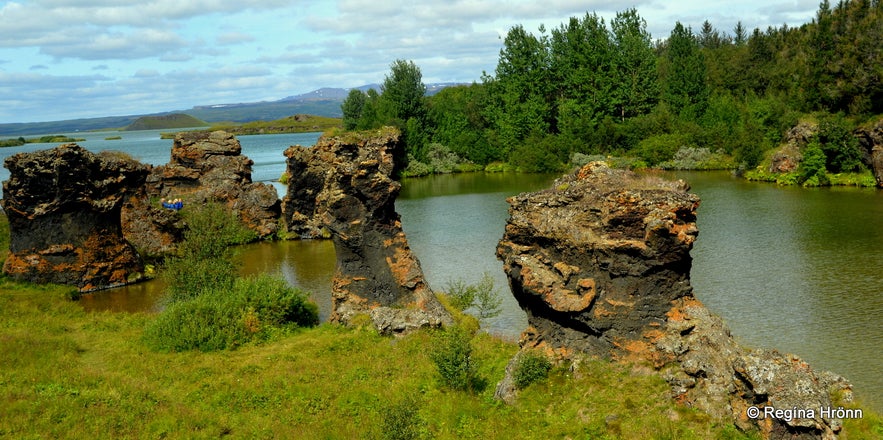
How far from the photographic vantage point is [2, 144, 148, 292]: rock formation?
131ft

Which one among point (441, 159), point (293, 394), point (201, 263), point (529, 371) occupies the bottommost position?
point (293, 394)

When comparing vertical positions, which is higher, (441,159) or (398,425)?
(441,159)

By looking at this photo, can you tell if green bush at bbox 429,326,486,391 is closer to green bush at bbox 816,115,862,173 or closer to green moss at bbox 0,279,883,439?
green moss at bbox 0,279,883,439

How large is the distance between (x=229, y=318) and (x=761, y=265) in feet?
90.3

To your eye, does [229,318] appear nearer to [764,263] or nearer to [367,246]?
[367,246]

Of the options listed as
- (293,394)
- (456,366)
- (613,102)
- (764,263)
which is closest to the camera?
(456,366)

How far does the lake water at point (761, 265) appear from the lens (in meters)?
26.3

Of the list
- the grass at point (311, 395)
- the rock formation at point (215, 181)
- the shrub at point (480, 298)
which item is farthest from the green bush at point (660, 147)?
the grass at point (311, 395)

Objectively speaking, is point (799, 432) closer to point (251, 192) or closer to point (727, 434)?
point (727, 434)

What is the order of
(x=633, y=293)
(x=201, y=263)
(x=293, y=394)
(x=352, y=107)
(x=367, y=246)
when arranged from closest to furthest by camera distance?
(x=633, y=293)
(x=293, y=394)
(x=367, y=246)
(x=201, y=263)
(x=352, y=107)

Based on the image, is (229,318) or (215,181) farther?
(215,181)

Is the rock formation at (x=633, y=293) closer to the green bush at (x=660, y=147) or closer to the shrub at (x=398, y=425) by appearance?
the shrub at (x=398, y=425)

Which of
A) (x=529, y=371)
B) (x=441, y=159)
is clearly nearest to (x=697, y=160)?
(x=441, y=159)

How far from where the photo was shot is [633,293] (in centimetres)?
1959
